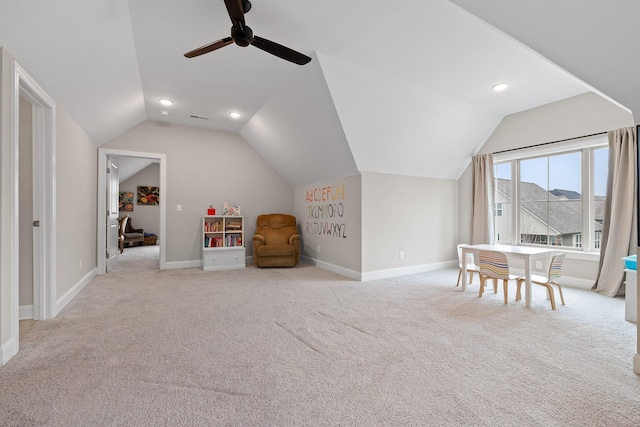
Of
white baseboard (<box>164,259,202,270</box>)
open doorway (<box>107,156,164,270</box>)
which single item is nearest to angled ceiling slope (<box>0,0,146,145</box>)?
white baseboard (<box>164,259,202,270</box>)

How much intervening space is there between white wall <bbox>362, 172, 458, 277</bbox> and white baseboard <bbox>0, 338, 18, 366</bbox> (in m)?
3.64

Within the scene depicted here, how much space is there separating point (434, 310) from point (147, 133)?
5.36 metres

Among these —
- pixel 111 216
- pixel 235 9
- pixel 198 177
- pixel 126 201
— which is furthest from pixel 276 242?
pixel 126 201

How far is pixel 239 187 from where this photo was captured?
5.91 m

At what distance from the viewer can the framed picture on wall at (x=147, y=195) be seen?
30.2ft

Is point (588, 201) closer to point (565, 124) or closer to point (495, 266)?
point (565, 124)

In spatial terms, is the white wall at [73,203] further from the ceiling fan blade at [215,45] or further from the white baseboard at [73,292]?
the ceiling fan blade at [215,45]

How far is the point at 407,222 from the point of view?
16.0 ft

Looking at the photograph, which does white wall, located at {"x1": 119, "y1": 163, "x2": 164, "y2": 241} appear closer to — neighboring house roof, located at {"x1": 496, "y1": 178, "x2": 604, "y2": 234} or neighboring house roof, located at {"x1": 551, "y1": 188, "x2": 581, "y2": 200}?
neighboring house roof, located at {"x1": 496, "y1": 178, "x2": 604, "y2": 234}

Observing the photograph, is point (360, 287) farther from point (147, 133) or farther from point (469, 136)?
point (147, 133)

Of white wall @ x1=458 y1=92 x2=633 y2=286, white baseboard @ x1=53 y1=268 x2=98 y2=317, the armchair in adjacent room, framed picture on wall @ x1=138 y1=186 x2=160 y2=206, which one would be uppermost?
white wall @ x1=458 y1=92 x2=633 y2=286

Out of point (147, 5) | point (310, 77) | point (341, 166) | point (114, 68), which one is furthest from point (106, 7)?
point (341, 166)

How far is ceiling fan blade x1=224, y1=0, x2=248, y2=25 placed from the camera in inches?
74.1

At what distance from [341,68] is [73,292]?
405 centimetres
